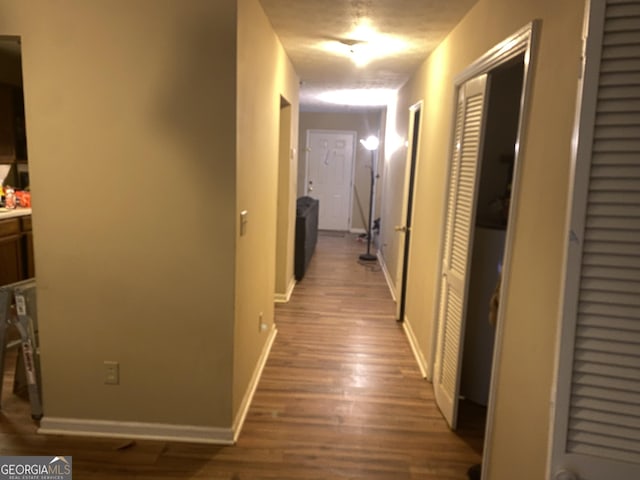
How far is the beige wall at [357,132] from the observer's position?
9148mm

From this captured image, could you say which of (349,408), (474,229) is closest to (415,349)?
(349,408)

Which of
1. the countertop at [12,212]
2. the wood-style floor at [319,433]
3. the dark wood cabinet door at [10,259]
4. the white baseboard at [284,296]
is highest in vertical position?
the countertop at [12,212]

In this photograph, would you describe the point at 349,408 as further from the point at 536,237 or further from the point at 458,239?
the point at 536,237

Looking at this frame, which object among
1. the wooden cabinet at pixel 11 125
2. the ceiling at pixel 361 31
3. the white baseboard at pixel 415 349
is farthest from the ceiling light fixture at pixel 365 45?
the wooden cabinet at pixel 11 125

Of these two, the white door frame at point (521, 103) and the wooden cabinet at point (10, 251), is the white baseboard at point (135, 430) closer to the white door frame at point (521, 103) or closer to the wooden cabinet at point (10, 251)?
the white door frame at point (521, 103)

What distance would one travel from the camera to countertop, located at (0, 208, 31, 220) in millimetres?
3884

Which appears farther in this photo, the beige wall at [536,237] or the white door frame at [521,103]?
the white door frame at [521,103]

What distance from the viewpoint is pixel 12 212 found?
4.01m

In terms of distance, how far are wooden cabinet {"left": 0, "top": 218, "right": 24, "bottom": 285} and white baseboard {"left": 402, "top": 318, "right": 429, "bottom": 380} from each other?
3550 millimetres

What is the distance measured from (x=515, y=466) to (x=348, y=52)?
10.0 feet

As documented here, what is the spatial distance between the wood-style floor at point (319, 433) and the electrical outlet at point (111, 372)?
312 mm

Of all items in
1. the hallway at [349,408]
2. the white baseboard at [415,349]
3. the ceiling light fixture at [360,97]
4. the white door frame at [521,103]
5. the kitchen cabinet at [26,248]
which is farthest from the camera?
the ceiling light fixture at [360,97]

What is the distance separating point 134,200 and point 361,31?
1.85m

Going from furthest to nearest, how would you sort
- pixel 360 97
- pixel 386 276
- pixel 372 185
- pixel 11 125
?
pixel 372 185 → pixel 360 97 → pixel 386 276 → pixel 11 125
